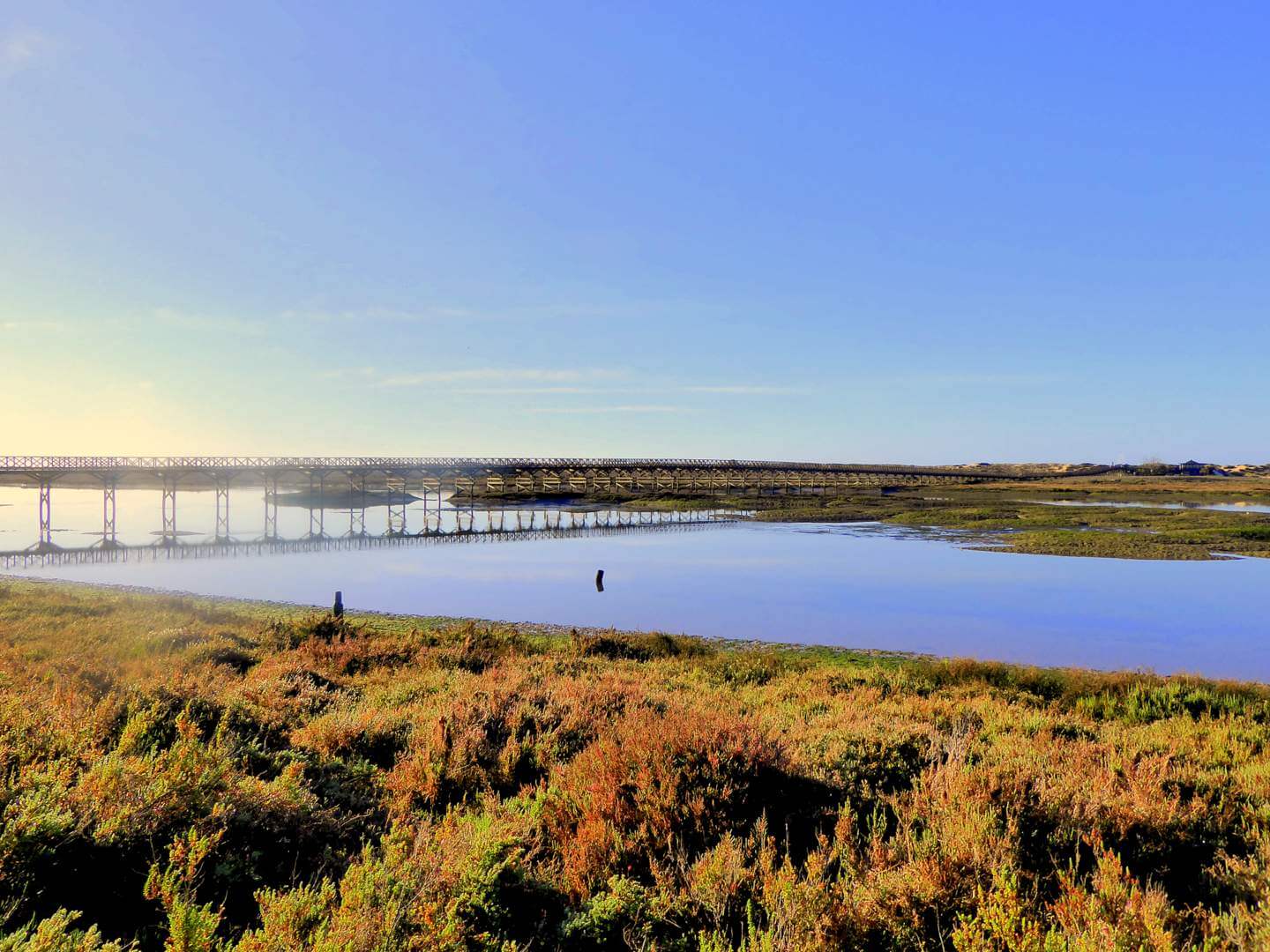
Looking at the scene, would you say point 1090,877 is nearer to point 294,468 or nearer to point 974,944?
point 974,944

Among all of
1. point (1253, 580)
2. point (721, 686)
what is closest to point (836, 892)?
point (721, 686)

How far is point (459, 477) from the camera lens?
14050cm

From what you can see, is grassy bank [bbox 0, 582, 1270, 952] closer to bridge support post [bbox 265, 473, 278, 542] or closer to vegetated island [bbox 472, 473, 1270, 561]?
vegetated island [bbox 472, 473, 1270, 561]

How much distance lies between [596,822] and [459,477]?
139 m

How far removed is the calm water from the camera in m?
20.4

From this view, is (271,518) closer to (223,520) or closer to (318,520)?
(318,520)

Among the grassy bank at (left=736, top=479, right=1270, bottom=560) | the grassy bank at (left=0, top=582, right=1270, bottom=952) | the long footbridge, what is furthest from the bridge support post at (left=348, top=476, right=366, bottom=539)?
the grassy bank at (left=0, top=582, right=1270, bottom=952)

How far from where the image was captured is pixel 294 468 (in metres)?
74.7

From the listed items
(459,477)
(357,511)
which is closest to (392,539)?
(357,511)

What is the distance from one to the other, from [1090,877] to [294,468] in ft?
261

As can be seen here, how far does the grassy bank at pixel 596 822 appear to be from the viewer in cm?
409

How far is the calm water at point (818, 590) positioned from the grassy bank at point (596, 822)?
1082 cm

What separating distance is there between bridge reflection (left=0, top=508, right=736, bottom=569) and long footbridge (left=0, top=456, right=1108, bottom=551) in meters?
4.39

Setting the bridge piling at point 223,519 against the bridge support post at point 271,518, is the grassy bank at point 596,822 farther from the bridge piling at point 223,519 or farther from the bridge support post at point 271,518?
the bridge piling at point 223,519
